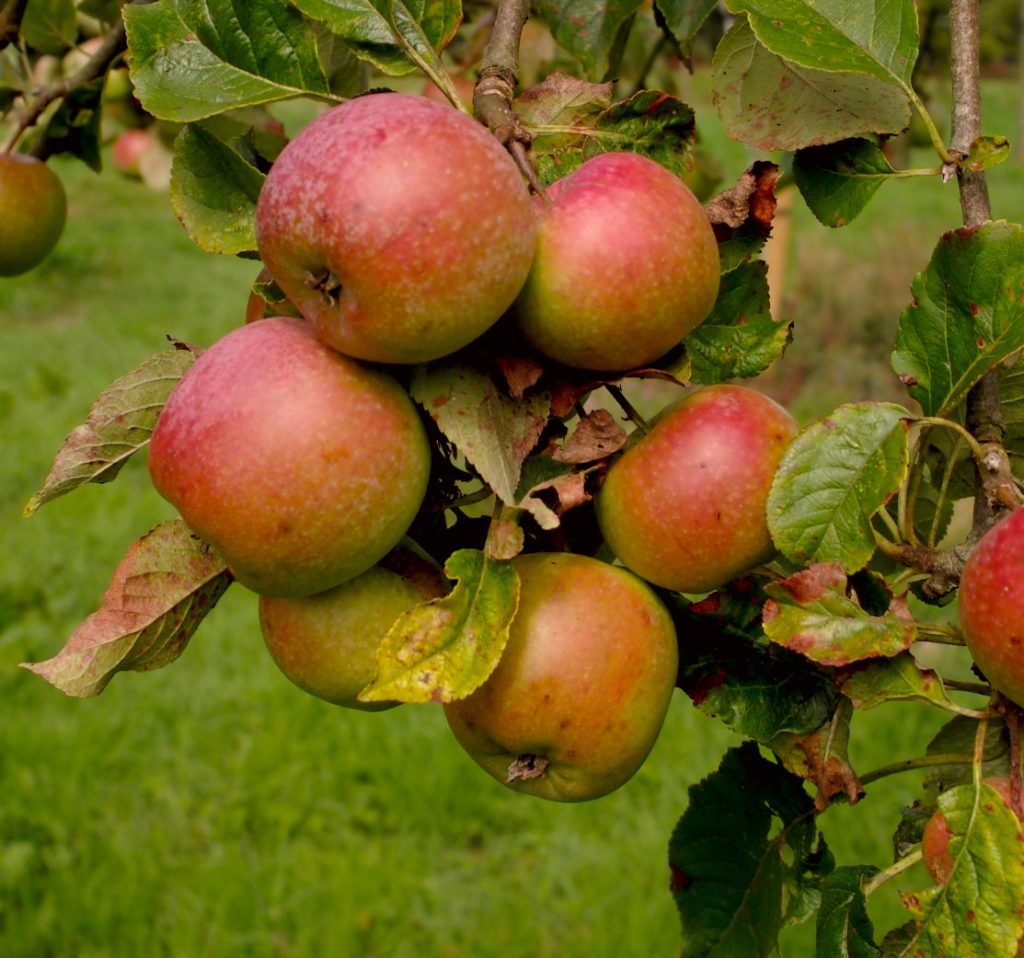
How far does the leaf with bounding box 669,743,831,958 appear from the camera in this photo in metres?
1.00

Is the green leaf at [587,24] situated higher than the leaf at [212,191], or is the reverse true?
the leaf at [212,191]

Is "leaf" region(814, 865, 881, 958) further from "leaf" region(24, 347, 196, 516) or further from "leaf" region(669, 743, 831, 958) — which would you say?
"leaf" region(24, 347, 196, 516)

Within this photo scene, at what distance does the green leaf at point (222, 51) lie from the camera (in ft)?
2.91

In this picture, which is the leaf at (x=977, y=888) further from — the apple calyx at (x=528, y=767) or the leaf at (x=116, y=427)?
the leaf at (x=116, y=427)

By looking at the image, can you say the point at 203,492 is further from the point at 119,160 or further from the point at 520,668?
the point at 119,160

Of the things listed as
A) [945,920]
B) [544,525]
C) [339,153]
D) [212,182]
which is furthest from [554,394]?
[945,920]

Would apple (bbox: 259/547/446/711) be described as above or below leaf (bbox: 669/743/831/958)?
above

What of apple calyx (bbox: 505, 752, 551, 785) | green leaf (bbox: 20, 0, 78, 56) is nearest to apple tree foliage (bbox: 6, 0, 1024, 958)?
apple calyx (bbox: 505, 752, 551, 785)

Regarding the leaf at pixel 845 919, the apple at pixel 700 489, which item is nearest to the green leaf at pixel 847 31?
the apple at pixel 700 489

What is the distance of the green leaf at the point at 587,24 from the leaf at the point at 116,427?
0.63 meters

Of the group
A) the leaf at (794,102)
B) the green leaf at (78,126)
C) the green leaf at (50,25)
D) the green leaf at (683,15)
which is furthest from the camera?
the green leaf at (50,25)

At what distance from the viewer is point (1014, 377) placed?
947mm

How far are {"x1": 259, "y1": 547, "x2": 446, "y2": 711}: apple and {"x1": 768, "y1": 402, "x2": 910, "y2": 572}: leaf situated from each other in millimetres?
276

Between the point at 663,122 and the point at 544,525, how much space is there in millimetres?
362
